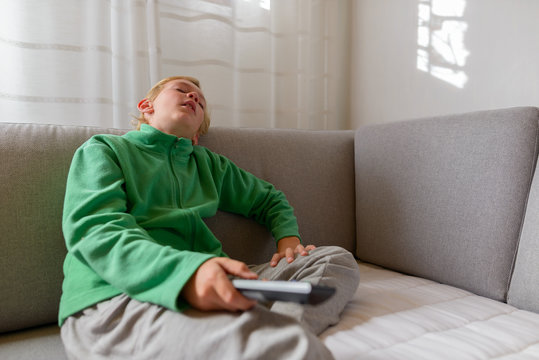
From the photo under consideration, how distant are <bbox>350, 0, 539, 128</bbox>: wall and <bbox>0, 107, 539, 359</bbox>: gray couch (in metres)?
0.37

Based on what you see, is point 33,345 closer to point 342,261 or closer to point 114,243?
point 114,243

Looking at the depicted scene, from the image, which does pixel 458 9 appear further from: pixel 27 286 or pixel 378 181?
pixel 27 286

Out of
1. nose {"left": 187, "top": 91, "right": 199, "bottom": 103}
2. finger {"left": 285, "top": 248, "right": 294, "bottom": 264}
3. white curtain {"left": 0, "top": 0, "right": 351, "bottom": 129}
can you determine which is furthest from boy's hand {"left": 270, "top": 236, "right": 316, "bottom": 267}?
white curtain {"left": 0, "top": 0, "right": 351, "bottom": 129}

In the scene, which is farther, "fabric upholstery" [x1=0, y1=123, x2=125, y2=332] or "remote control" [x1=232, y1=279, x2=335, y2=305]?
"fabric upholstery" [x1=0, y1=123, x2=125, y2=332]

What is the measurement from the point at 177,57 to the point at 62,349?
1063 millimetres

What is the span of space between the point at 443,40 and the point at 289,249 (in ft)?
3.52

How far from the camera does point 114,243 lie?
699 mm

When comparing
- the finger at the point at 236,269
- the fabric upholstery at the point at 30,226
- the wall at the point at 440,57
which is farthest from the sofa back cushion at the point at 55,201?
the wall at the point at 440,57

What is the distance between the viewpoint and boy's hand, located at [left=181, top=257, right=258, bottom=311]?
0.59 meters

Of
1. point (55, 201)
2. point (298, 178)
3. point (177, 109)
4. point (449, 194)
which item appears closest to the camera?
point (55, 201)

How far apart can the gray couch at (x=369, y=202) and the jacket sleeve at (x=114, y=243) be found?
0.16 m

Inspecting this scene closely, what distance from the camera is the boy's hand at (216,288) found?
23.2 inches

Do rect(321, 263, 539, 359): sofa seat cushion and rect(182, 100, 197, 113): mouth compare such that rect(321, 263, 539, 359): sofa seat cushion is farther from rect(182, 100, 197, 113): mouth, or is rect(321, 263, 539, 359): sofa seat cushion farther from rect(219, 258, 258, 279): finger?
rect(182, 100, 197, 113): mouth

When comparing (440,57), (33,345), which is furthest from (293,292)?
(440,57)
